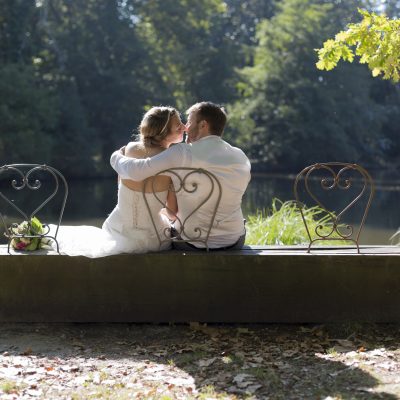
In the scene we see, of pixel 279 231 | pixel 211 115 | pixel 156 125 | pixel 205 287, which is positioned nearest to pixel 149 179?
pixel 156 125

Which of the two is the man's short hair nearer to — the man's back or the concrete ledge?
the man's back

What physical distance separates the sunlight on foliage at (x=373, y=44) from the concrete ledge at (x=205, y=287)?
118 centimetres

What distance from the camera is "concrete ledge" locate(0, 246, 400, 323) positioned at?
13.6 feet

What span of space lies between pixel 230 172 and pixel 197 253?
19.7 inches

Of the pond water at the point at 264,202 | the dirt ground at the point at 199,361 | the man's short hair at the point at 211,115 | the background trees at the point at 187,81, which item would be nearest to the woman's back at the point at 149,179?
the man's short hair at the point at 211,115

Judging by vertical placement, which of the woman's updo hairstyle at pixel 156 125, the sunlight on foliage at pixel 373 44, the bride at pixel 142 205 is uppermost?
the sunlight on foliage at pixel 373 44

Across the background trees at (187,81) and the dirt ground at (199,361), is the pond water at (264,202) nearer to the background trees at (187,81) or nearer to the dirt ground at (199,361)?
the background trees at (187,81)

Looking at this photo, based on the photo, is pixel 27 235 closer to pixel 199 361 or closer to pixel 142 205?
pixel 142 205

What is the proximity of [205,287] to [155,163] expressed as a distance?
30.5 inches

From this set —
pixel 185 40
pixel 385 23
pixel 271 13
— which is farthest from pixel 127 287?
pixel 271 13

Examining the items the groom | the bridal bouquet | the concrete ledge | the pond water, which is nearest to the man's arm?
the groom

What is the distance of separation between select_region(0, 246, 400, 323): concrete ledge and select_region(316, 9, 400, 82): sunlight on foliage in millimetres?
1184

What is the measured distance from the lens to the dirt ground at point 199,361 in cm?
316

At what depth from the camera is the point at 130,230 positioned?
4.20 m
